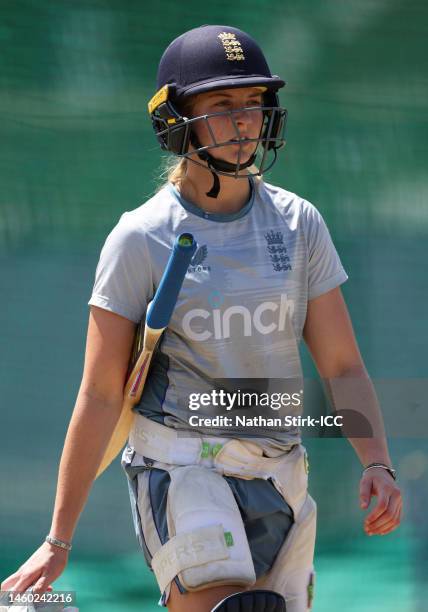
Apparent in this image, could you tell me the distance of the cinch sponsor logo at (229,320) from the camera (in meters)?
2.66

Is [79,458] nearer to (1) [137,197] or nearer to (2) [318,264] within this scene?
(2) [318,264]

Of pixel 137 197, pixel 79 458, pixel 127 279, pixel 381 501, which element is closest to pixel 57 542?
pixel 79 458

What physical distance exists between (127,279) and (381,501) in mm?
731

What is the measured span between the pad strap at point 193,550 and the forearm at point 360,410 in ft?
1.49

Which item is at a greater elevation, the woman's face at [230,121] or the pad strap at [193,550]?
the woman's face at [230,121]

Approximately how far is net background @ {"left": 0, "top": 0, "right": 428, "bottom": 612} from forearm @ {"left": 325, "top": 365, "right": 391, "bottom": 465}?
134 centimetres

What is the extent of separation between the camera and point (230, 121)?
2.71 meters

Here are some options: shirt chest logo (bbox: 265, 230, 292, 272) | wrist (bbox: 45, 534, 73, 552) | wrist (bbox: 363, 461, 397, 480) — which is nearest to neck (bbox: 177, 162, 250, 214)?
shirt chest logo (bbox: 265, 230, 292, 272)

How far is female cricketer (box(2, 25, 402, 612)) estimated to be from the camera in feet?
8.61

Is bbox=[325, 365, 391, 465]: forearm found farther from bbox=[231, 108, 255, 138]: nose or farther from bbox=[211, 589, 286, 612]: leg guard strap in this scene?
bbox=[231, 108, 255, 138]: nose

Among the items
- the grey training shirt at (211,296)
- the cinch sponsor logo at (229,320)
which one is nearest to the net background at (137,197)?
the grey training shirt at (211,296)

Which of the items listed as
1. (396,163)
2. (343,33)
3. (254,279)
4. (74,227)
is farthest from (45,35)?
(254,279)

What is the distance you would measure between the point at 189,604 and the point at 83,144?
6.78 ft

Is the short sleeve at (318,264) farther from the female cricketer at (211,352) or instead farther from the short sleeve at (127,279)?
the short sleeve at (127,279)
